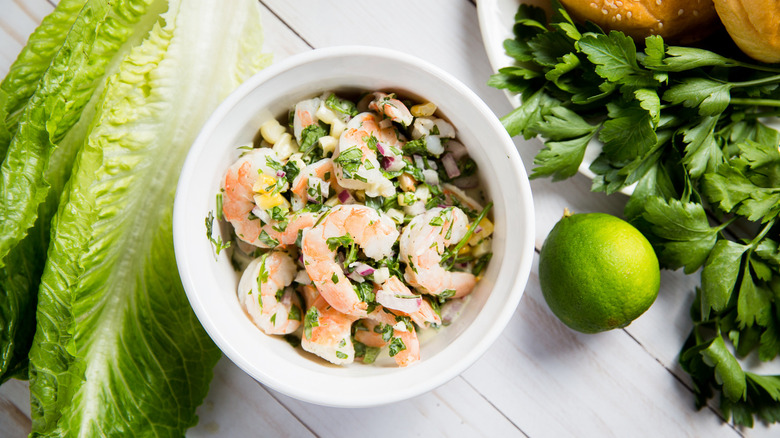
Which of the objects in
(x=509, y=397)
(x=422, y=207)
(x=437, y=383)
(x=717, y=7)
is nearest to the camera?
(x=437, y=383)

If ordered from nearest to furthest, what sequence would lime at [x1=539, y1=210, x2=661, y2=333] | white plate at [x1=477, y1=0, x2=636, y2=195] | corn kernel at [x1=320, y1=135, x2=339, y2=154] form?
corn kernel at [x1=320, y1=135, x2=339, y2=154], lime at [x1=539, y1=210, x2=661, y2=333], white plate at [x1=477, y1=0, x2=636, y2=195]

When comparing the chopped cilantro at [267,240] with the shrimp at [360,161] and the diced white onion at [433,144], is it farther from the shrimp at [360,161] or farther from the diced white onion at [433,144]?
the diced white onion at [433,144]

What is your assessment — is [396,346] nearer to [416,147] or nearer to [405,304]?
[405,304]

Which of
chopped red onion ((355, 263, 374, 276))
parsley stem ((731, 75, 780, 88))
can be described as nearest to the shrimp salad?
chopped red onion ((355, 263, 374, 276))

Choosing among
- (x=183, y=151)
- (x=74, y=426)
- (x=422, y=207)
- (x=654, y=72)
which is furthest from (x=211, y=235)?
(x=654, y=72)

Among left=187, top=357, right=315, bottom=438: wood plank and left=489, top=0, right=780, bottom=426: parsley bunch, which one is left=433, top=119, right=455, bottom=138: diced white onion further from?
left=187, top=357, right=315, bottom=438: wood plank

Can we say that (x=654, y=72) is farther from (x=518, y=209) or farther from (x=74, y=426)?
(x=74, y=426)
